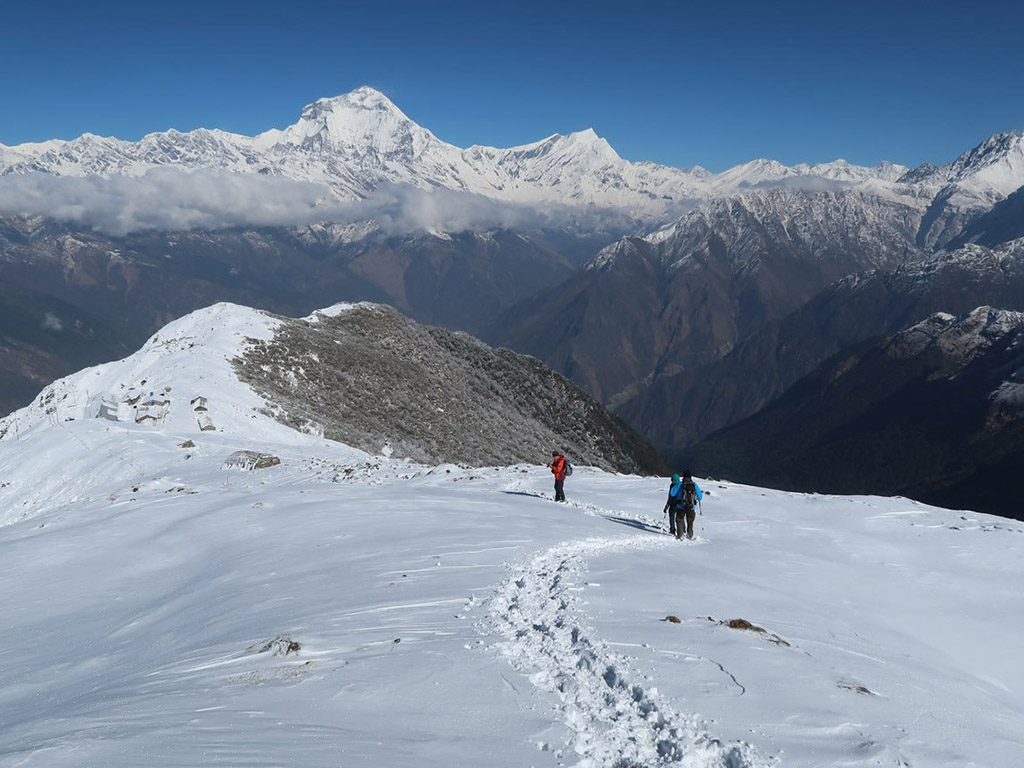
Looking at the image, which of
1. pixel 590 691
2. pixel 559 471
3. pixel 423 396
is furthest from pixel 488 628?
pixel 423 396

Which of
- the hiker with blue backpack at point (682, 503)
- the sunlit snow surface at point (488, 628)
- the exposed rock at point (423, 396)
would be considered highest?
the exposed rock at point (423, 396)

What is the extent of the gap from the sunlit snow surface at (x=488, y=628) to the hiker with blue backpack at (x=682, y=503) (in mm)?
1149

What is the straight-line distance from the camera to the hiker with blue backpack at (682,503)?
75.2ft

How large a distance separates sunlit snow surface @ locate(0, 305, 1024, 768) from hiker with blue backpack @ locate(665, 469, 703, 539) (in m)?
1.15

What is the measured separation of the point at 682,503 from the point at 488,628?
12781 mm

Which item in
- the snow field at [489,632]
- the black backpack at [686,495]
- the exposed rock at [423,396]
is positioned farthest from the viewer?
the exposed rock at [423,396]

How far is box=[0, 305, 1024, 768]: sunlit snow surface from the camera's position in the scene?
317 inches

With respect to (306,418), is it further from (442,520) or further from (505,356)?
(505,356)

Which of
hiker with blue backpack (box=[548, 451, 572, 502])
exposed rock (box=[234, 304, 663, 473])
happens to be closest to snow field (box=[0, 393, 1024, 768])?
hiker with blue backpack (box=[548, 451, 572, 502])

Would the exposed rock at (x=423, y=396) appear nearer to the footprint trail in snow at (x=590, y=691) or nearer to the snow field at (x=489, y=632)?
the snow field at (x=489, y=632)

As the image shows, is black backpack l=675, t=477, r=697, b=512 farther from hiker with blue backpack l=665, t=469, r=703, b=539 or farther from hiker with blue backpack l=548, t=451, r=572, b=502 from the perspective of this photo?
hiker with blue backpack l=548, t=451, r=572, b=502

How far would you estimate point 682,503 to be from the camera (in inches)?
912

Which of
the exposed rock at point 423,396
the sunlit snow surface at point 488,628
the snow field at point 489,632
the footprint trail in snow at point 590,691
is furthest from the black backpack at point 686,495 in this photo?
the exposed rock at point 423,396

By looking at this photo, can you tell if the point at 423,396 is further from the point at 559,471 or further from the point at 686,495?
the point at 686,495
